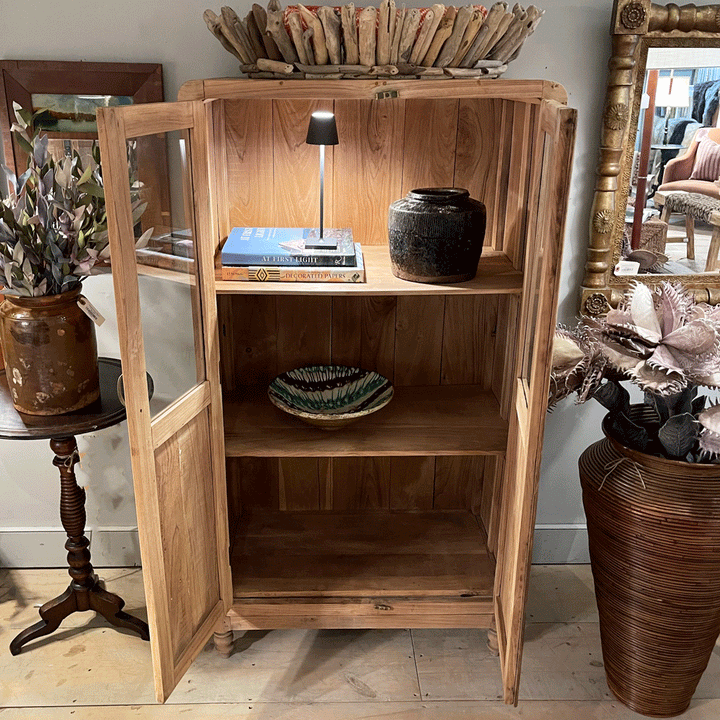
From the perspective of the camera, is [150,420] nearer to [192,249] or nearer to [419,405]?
[192,249]

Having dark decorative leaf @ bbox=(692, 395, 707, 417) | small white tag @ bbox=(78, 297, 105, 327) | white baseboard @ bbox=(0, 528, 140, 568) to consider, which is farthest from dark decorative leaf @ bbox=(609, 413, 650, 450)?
white baseboard @ bbox=(0, 528, 140, 568)

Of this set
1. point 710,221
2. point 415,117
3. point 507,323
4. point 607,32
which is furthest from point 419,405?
point 607,32

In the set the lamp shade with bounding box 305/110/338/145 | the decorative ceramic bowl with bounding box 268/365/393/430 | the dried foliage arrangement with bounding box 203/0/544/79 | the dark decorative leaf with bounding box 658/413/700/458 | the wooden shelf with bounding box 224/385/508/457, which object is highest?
the dried foliage arrangement with bounding box 203/0/544/79

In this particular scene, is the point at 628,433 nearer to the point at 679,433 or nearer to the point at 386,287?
the point at 679,433

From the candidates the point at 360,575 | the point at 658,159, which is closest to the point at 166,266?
the point at 360,575

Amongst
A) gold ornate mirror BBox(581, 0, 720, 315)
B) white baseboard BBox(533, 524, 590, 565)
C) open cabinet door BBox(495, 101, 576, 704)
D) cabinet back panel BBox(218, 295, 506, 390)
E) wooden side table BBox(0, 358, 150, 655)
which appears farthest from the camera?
white baseboard BBox(533, 524, 590, 565)

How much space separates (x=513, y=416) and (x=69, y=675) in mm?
1358

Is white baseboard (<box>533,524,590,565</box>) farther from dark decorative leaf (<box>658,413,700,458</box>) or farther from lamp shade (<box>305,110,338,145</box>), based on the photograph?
lamp shade (<box>305,110,338,145</box>)

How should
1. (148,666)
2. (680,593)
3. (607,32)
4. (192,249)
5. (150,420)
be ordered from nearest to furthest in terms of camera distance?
1. (150,420)
2. (192,249)
3. (680,593)
4. (607,32)
5. (148,666)

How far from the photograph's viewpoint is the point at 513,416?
1826mm

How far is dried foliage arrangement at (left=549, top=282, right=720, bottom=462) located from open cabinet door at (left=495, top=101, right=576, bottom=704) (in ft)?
0.48

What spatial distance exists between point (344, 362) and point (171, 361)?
0.68 metres

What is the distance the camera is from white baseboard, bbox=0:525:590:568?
2.37m

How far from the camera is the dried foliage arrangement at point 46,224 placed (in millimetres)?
1595
